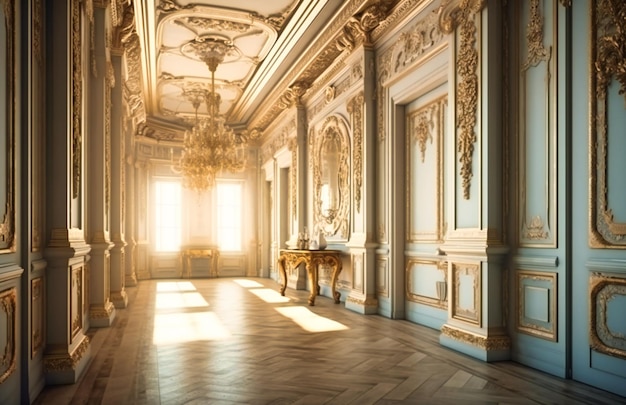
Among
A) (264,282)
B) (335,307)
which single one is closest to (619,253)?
(335,307)

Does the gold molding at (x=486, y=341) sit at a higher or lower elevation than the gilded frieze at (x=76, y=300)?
lower

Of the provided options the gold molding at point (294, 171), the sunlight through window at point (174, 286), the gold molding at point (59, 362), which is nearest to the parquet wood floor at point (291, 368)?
the gold molding at point (59, 362)

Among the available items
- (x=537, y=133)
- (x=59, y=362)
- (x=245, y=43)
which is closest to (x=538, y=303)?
(x=537, y=133)

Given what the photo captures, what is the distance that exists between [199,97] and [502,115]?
773 cm

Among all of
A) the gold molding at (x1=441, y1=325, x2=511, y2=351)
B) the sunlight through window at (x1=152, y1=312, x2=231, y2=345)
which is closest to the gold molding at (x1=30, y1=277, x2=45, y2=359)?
the sunlight through window at (x1=152, y1=312, x2=231, y2=345)

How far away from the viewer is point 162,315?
20.0 feet

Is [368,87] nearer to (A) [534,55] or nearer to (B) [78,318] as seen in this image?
(A) [534,55]

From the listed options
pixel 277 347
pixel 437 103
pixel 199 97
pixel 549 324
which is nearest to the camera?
pixel 549 324

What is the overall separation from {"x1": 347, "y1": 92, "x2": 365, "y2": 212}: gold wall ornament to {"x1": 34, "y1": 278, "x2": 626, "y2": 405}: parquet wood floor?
1.66 m

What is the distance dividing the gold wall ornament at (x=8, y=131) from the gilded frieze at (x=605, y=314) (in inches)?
133

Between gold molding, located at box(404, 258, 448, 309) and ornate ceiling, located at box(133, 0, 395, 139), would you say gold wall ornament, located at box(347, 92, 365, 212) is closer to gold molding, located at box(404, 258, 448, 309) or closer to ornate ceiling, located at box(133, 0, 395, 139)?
ornate ceiling, located at box(133, 0, 395, 139)

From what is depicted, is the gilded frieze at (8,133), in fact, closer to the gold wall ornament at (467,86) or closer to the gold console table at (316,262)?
the gold wall ornament at (467,86)

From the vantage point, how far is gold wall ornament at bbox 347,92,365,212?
6570 mm

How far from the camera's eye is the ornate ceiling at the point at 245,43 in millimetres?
6375
